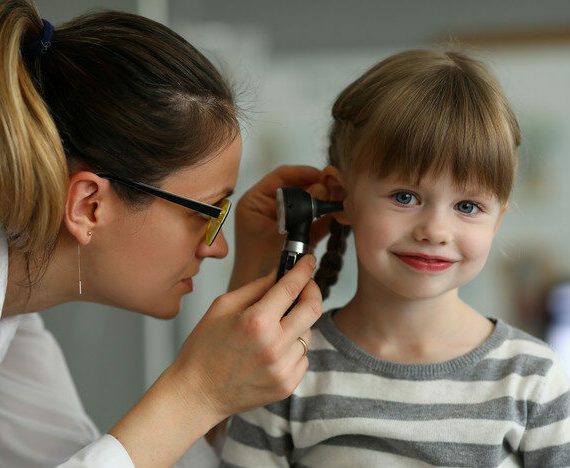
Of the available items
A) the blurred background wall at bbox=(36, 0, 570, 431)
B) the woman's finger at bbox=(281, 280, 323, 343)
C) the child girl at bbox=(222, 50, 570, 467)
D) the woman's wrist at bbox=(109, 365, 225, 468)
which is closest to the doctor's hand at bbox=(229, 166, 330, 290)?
the child girl at bbox=(222, 50, 570, 467)

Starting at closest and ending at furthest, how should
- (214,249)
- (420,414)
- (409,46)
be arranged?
(420,414), (214,249), (409,46)

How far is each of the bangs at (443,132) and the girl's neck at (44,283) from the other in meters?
0.45

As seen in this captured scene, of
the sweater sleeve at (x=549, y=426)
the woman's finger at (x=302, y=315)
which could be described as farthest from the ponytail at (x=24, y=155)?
the sweater sleeve at (x=549, y=426)

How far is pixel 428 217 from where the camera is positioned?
3.65ft

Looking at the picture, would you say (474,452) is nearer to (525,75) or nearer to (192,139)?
(192,139)

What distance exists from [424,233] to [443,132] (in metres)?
0.14

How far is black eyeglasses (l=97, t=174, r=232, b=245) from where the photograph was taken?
1167 millimetres

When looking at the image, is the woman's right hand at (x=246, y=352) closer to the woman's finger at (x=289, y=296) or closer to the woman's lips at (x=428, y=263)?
the woman's finger at (x=289, y=296)

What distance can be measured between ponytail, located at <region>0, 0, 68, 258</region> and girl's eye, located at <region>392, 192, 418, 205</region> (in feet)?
1.49

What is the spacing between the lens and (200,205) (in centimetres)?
120

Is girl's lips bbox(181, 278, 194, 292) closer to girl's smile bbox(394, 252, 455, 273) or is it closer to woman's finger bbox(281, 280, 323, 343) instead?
woman's finger bbox(281, 280, 323, 343)

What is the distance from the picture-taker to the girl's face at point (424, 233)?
1.11 m

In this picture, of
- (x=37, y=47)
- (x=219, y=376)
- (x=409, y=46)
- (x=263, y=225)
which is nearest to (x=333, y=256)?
(x=263, y=225)

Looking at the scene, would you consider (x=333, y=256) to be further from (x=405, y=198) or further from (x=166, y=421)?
(x=166, y=421)
